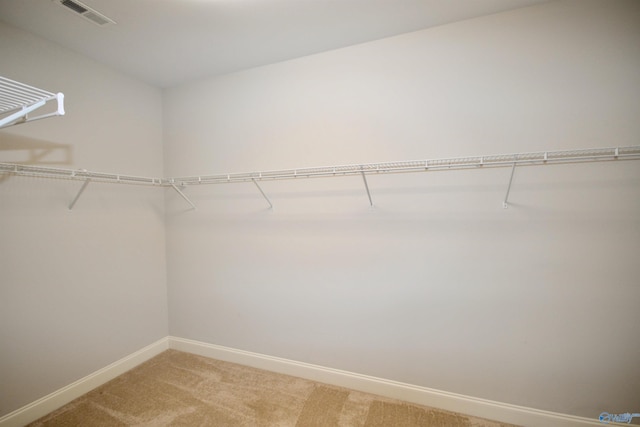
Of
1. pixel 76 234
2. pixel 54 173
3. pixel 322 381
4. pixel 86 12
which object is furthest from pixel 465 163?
pixel 76 234

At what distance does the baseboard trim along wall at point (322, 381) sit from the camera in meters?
1.70

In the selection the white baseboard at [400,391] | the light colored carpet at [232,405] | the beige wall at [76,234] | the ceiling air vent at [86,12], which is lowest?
the light colored carpet at [232,405]

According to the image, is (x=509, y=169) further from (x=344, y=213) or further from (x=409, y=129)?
(x=344, y=213)

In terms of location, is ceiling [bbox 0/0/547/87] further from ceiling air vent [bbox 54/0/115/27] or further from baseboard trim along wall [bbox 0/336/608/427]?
baseboard trim along wall [bbox 0/336/608/427]

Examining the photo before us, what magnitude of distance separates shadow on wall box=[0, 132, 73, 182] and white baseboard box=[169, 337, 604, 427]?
1.83 m

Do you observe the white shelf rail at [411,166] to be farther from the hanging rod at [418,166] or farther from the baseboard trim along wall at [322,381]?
the baseboard trim along wall at [322,381]

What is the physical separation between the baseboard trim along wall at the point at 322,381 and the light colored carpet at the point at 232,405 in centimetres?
4

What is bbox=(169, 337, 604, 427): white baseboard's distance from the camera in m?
1.68

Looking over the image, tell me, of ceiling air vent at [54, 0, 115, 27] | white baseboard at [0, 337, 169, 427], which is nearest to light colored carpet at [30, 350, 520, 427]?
white baseboard at [0, 337, 169, 427]

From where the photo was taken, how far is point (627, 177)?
1.51m

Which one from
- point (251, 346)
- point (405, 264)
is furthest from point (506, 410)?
point (251, 346)

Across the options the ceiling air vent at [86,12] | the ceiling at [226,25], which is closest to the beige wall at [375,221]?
the ceiling at [226,25]

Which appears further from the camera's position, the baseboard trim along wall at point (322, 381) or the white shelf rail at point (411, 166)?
the baseboard trim along wall at point (322, 381)

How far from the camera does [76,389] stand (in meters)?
2.02
